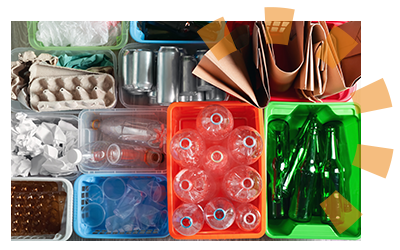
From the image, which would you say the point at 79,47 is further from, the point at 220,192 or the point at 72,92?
the point at 220,192

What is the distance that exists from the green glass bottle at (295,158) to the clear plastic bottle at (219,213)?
286 millimetres

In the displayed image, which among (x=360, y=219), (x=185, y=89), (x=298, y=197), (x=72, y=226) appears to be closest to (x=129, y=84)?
(x=185, y=89)

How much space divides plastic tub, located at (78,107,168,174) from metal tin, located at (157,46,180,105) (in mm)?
112

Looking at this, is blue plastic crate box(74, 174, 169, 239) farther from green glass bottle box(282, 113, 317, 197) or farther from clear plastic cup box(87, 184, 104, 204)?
green glass bottle box(282, 113, 317, 197)

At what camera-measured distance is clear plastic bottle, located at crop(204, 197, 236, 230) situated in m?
0.85

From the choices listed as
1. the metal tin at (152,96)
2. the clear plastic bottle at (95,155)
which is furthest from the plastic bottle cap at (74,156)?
the metal tin at (152,96)

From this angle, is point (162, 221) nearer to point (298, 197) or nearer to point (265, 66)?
point (298, 197)

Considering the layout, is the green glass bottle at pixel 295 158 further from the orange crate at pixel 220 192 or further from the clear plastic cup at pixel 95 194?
the clear plastic cup at pixel 95 194

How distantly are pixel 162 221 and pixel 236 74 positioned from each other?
0.76m

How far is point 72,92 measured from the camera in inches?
45.0

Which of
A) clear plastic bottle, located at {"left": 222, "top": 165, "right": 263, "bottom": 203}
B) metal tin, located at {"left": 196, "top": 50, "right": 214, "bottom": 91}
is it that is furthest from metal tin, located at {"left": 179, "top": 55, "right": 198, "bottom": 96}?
clear plastic bottle, located at {"left": 222, "top": 165, "right": 263, "bottom": 203}

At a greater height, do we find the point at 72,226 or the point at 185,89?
the point at 185,89

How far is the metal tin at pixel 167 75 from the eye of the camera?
3.52 feet

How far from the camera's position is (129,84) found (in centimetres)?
110
